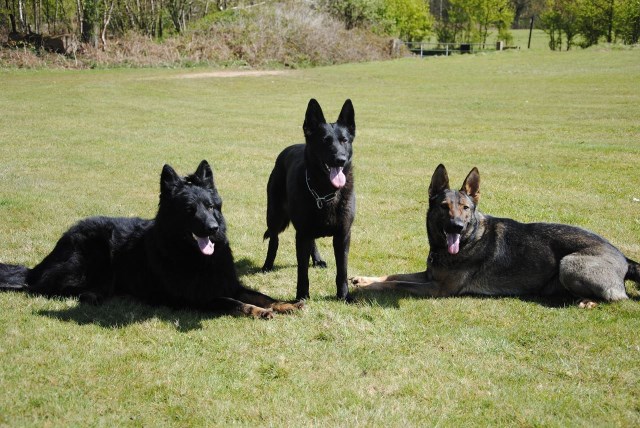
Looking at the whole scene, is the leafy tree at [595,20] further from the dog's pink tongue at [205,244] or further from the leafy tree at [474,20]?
the dog's pink tongue at [205,244]

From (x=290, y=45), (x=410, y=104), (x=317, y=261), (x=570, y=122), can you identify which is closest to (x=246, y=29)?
(x=290, y=45)

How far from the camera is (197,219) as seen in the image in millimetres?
5223

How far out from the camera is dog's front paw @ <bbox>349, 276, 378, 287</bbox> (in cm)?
646

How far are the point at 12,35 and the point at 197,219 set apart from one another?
41.0 m

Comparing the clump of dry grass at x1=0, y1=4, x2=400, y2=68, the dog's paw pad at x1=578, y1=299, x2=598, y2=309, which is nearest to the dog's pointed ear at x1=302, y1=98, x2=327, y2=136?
the dog's paw pad at x1=578, y1=299, x2=598, y2=309

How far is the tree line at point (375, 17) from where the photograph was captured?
4081cm

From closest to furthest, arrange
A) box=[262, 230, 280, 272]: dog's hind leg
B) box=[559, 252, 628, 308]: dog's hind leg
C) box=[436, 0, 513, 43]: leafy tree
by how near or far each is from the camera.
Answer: box=[559, 252, 628, 308]: dog's hind leg
box=[262, 230, 280, 272]: dog's hind leg
box=[436, 0, 513, 43]: leafy tree

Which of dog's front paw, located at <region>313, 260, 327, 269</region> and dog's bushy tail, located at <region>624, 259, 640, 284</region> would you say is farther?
dog's front paw, located at <region>313, 260, 327, 269</region>

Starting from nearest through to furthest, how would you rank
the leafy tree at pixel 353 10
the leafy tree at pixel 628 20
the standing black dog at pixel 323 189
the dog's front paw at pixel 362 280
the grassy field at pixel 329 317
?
1. the grassy field at pixel 329 317
2. the standing black dog at pixel 323 189
3. the dog's front paw at pixel 362 280
4. the leafy tree at pixel 353 10
5. the leafy tree at pixel 628 20

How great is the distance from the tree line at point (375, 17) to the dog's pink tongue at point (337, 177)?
37317 mm

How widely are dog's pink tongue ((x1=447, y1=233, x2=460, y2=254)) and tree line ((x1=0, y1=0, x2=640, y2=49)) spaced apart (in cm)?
3769

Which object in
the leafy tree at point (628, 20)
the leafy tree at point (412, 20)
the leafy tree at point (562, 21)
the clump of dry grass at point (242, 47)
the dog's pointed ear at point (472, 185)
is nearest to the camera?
the dog's pointed ear at point (472, 185)

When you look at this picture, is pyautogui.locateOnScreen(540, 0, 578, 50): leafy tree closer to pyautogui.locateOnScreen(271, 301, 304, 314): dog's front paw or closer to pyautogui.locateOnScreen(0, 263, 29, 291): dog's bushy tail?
pyautogui.locateOnScreen(271, 301, 304, 314): dog's front paw

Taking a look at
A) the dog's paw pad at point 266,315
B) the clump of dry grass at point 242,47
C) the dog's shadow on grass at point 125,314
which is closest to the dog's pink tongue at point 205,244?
the dog's shadow on grass at point 125,314
